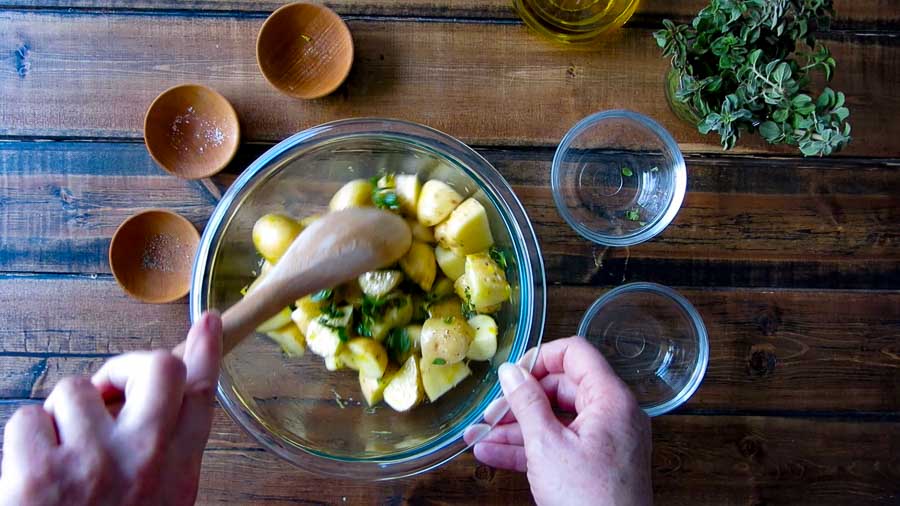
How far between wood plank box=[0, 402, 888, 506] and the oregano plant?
62 cm

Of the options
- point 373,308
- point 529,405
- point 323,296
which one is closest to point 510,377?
point 529,405

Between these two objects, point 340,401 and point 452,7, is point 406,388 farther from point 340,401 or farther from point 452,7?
point 452,7

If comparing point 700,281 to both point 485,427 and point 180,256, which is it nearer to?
point 485,427

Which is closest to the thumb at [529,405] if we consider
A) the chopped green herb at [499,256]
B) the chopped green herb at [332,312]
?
the chopped green herb at [499,256]

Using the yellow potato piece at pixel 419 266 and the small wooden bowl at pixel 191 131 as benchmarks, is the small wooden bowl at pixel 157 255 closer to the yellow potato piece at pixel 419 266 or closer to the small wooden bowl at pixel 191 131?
the small wooden bowl at pixel 191 131

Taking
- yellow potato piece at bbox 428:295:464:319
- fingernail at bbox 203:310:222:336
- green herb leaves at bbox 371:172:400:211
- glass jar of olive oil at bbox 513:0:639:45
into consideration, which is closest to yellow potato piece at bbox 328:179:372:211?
green herb leaves at bbox 371:172:400:211

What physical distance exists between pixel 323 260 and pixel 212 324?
0.23 meters

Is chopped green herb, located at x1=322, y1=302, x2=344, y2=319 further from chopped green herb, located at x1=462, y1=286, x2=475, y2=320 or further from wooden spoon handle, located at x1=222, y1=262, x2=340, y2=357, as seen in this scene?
chopped green herb, located at x1=462, y1=286, x2=475, y2=320

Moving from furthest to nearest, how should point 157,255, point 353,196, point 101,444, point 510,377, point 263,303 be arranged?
point 157,255, point 353,196, point 510,377, point 263,303, point 101,444

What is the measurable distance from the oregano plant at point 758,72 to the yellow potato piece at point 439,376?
2.21 ft

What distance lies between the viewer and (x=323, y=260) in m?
1.00

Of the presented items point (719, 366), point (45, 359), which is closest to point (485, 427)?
point (719, 366)

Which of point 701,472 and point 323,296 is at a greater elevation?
point 323,296

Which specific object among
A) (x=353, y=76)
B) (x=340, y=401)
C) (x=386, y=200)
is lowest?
(x=340, y=401)
